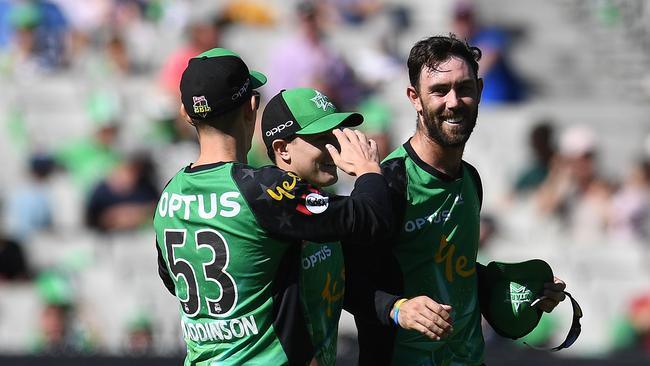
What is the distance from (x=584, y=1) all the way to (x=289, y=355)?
11.3 metres

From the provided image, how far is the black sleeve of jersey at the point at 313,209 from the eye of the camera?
4.70m

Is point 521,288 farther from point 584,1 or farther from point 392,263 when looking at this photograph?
point 584,1

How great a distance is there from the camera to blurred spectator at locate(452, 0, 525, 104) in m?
12.4

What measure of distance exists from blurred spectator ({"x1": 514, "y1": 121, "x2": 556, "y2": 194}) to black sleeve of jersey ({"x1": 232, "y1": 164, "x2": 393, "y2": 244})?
6943mm

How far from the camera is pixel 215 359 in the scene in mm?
4926

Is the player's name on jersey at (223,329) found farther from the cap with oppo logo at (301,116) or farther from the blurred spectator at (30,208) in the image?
the blurred spectator at (30,208)

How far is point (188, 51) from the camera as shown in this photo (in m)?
11.9

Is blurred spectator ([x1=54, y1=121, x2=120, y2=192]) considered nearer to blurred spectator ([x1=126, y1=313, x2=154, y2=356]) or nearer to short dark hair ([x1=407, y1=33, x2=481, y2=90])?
blurred spectator ([x1=126, y1=313, x2=154, y2=356])

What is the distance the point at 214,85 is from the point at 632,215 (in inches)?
289

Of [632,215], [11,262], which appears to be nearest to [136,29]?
[11,262]

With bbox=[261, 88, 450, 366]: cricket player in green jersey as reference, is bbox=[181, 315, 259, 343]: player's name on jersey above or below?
below

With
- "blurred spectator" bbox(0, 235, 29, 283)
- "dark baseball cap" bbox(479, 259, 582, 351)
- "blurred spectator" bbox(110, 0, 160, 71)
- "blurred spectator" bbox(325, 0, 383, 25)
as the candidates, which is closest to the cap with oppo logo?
"dark baseball cap" bbox(479, 259, 582, 351)

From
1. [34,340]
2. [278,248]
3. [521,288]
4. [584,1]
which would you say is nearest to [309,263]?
[278,248]

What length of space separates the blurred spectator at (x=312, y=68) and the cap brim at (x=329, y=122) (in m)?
6.20
